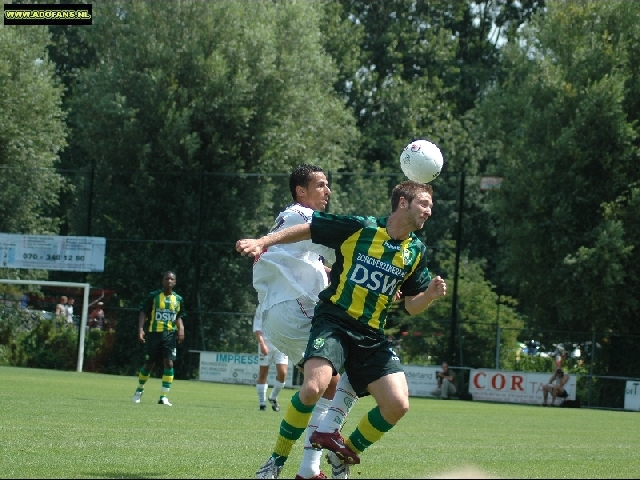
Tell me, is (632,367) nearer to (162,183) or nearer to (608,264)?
(608,264)

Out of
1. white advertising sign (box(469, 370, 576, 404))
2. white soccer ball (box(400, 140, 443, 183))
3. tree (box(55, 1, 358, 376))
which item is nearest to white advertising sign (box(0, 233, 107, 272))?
tree (box(55, 1, 358, 376))

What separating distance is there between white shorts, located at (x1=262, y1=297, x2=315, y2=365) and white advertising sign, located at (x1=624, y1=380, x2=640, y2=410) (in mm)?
21190

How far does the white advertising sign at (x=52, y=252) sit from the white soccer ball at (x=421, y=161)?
2375 centimetres

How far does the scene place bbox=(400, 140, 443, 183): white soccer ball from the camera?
24.3 ft

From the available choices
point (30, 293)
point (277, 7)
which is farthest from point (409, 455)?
point (277, 7)

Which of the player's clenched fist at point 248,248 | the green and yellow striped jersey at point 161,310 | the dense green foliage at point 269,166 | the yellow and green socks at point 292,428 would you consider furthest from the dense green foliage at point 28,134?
the player's clenched fist at point 248,248

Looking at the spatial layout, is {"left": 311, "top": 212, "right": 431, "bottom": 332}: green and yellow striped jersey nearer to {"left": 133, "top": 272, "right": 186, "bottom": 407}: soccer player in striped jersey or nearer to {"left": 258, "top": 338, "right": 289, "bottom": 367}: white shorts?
{"left": 258, "top": 338, "right": 289, "bottom": 367}: white shorts

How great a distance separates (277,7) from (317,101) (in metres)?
3.88

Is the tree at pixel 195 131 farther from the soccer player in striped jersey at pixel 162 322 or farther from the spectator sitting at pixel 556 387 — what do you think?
the soccer player in striped jersey at pixel 162 322

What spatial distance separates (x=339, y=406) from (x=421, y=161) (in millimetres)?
1765

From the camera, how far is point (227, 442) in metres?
9.76

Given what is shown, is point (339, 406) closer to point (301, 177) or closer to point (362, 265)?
point (362, 265)

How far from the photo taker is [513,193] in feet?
106

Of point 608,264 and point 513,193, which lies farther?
point 513,193
